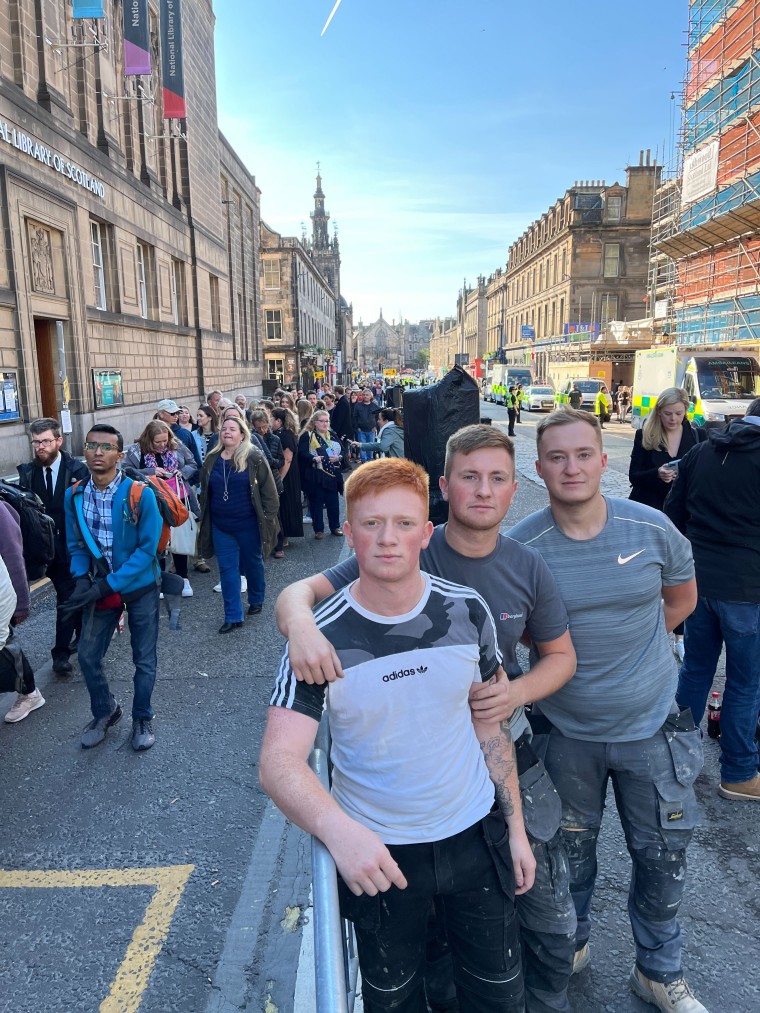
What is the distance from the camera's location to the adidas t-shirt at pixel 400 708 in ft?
5.58

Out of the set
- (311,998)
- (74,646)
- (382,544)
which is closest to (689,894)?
(311,998)

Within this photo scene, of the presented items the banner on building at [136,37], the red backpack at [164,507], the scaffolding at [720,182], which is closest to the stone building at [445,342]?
the scaffolding at [720,182]

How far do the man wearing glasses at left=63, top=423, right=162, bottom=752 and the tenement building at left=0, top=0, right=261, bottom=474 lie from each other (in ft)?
26.9

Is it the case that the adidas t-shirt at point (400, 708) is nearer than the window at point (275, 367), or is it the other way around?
the adidas t-shirt at point (400, 708)

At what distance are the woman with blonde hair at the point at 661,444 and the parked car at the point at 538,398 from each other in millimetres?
37273

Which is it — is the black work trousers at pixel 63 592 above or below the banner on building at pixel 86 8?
below

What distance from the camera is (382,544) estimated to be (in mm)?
1707

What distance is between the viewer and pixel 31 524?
4414mm

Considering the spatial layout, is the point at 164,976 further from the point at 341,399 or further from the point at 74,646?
the point at 341,399

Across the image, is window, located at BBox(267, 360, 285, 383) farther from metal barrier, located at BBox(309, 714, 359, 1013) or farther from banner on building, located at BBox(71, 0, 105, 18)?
metal barrier, located at BBox(309, 714, 359, 1013)

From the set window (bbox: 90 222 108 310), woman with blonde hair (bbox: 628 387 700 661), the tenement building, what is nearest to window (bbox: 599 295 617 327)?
the tenement building

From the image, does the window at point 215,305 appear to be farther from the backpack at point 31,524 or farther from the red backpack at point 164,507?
the red backpack at point 164,507

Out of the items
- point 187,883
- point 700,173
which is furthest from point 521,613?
point 700,173

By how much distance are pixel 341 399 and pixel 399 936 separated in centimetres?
1261
